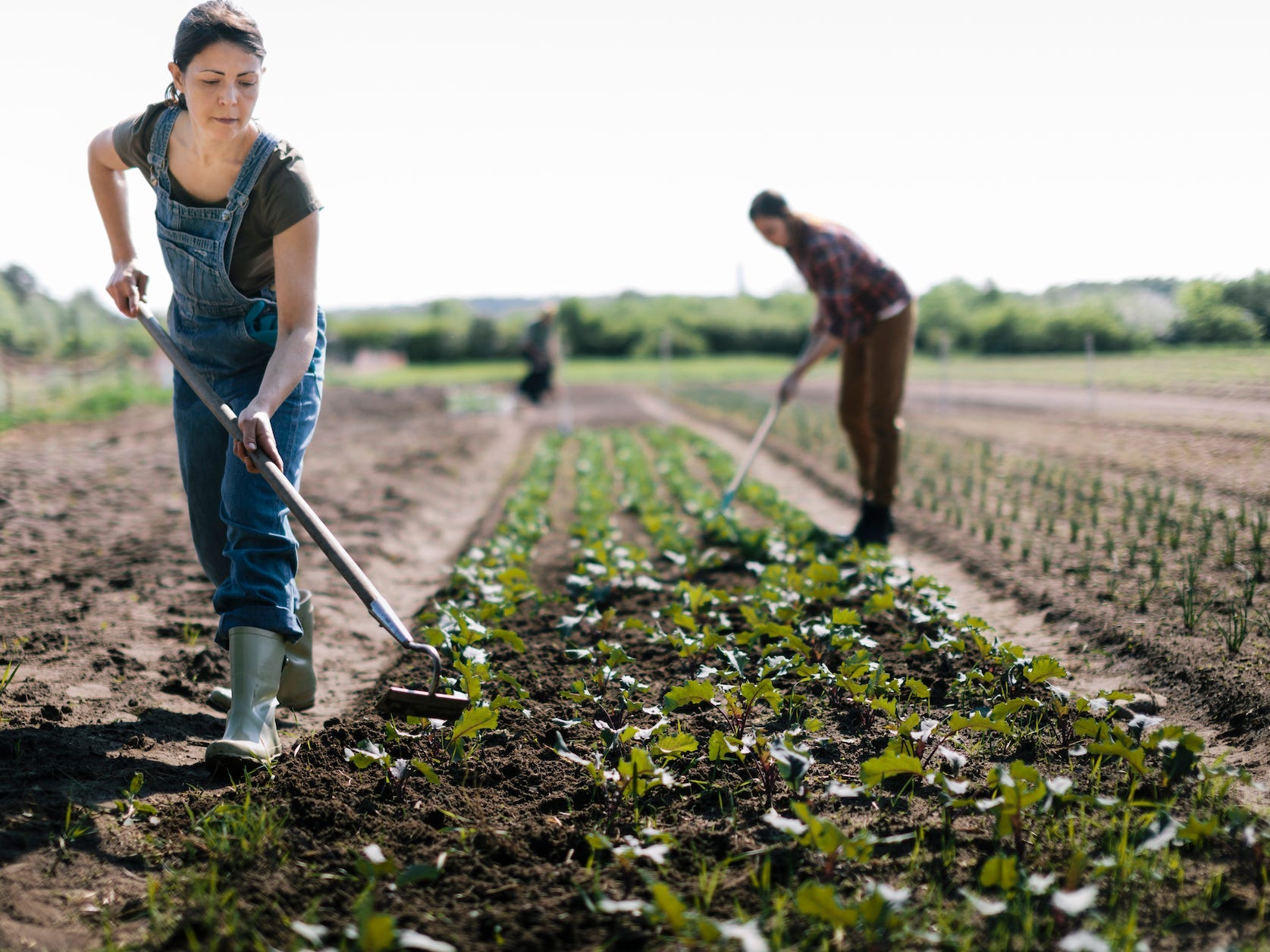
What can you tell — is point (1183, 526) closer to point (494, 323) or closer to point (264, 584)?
point (264, 584)

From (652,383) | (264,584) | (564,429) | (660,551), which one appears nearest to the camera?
(264,584)

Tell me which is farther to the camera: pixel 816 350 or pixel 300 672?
pixel 816 350

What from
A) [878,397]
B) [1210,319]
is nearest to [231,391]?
[878,397]

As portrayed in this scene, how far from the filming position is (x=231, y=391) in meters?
2.87

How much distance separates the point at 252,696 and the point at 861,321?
12.9 ft

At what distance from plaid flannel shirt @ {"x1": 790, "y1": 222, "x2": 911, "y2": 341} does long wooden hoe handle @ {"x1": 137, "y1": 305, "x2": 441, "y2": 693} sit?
349 cm

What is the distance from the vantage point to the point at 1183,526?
5156 millimetres

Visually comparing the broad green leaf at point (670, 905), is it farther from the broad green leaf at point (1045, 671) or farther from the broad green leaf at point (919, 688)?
the broad green leaf at point (1045, 671)

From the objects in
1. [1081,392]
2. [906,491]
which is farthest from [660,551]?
[1081,392]

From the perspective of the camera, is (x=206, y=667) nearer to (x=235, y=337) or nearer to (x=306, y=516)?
(x=306, y=516)

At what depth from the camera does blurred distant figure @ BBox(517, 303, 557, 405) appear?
1549cm

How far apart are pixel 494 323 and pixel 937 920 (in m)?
51.8

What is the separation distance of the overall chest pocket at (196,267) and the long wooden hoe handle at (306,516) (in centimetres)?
20

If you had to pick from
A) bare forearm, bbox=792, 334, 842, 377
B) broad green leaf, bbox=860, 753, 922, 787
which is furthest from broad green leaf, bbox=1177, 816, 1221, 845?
bare forearm, bbox=792, 334, 842, 377
